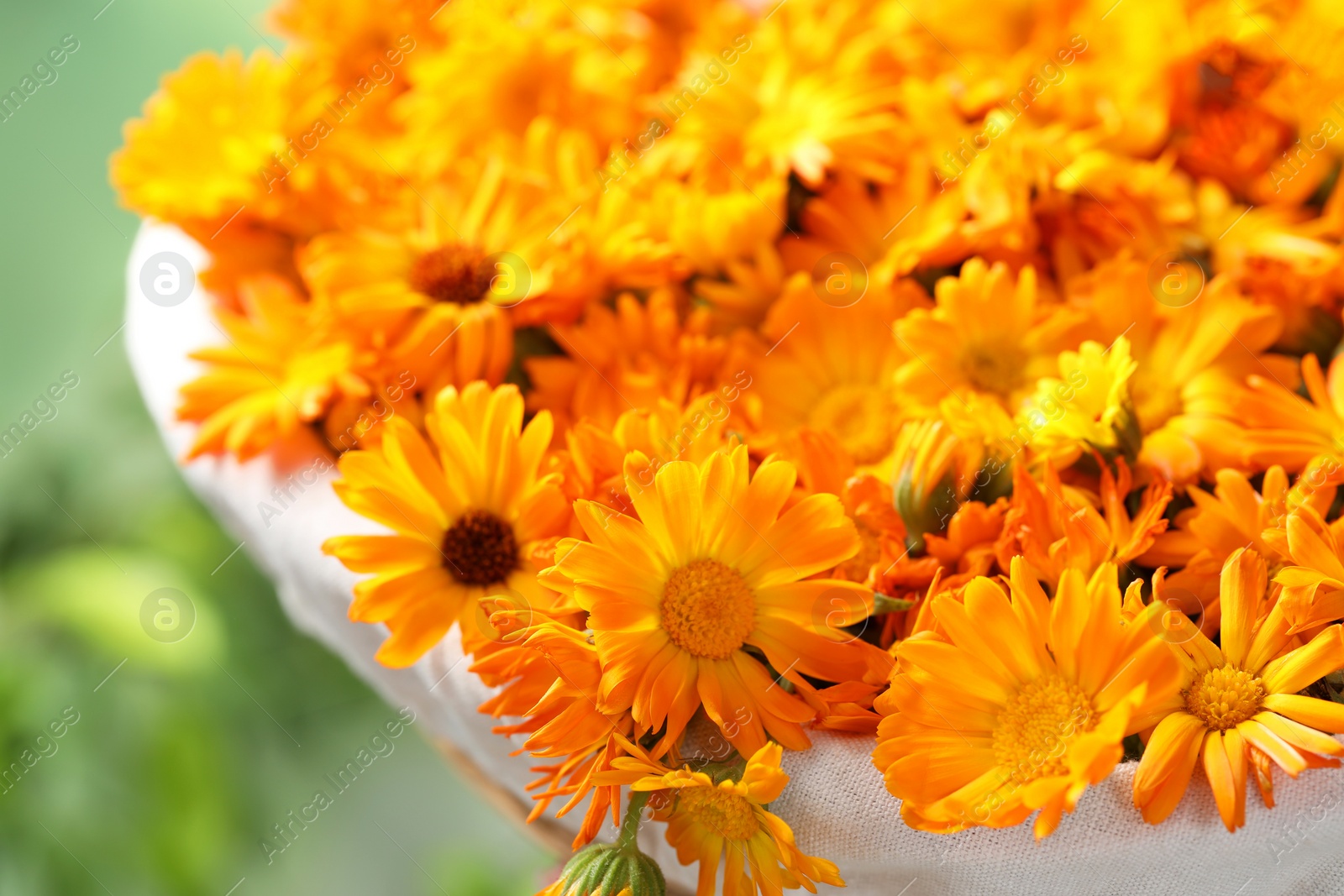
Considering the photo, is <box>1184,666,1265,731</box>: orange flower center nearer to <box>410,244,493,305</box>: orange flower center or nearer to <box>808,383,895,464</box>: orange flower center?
<box>808,383,895,464</box>: orange flower center

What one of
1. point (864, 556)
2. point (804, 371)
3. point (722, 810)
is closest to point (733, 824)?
point (722, 810)

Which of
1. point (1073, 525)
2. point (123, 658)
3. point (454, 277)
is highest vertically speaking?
point (454, 277)

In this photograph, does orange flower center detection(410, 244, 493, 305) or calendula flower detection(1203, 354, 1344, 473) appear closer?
calendula flower detection(1203, 354, 1344, 473)

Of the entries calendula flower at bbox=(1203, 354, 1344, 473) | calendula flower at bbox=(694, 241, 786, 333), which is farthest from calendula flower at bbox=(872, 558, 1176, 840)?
calendula flower at bbox=(694, 241, 786, 333)

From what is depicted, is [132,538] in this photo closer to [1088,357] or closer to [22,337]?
[22,337]

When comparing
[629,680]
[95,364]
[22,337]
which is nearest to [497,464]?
[629,680]

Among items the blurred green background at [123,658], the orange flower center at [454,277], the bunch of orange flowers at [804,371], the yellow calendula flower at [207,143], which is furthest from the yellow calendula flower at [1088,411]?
the blurred green background at [123,658]

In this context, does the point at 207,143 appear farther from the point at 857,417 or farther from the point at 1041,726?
the point at 1041,726

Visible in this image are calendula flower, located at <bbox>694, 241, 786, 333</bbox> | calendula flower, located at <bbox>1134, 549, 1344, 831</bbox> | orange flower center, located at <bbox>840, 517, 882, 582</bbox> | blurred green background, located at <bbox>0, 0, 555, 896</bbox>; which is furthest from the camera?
blurred green background, located at <bbox>0, 0, 555, 896</bbox>
